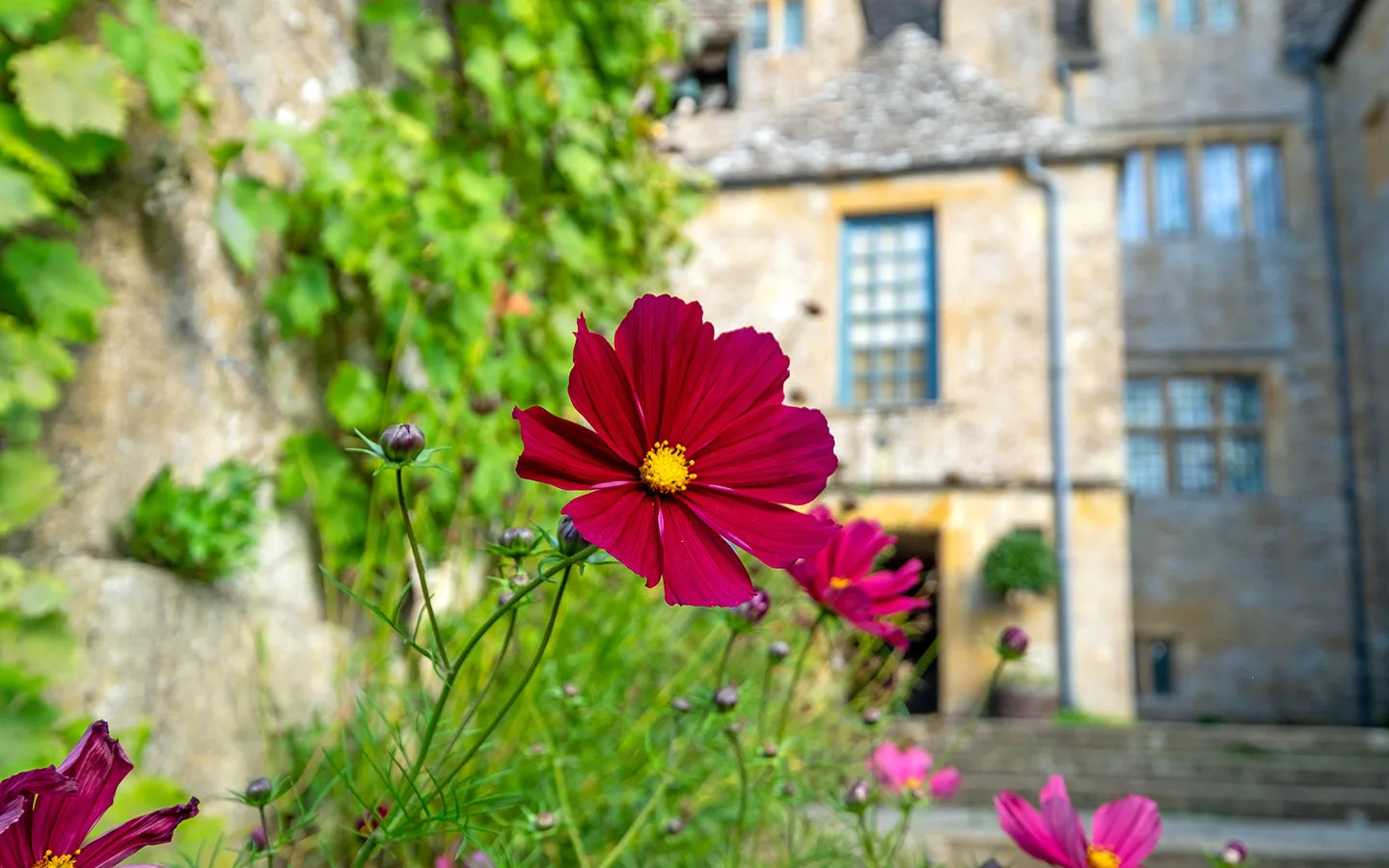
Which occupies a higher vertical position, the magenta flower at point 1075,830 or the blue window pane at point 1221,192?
the blue window pane at point 1221,192

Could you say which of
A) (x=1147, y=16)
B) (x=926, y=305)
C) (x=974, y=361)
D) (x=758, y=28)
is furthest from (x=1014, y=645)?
(x=1147, y=16)

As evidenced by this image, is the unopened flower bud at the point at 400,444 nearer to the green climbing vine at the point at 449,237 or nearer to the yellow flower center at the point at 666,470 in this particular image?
the yellow flower center at the point at 666,470

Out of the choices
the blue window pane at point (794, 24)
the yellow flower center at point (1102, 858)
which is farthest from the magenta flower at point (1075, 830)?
the blue window pane at point (794, 24)

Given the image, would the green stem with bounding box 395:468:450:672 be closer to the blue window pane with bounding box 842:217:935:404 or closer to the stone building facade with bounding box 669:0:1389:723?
the stone building facade with bounding box 669:0:1389:723

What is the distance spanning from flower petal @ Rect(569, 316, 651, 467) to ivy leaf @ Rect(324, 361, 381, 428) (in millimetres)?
1242

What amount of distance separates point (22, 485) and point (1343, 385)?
11.9m

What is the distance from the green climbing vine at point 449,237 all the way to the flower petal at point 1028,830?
824mm

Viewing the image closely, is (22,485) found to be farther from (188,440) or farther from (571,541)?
(571,541)

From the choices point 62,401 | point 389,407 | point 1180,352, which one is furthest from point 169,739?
point 1180,352

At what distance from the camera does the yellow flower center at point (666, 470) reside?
507 millimetres

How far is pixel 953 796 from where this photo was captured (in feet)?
15.5

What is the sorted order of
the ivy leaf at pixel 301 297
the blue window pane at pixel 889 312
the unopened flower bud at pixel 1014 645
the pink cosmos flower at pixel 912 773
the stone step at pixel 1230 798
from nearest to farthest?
the unopened flower bud at pixel 1014 645, the pink cosmos flower at pixel 912 773, the ivy leaf at pixel 301 297, the stone step at pixel 1230 798, the blue window pane at pixel 889 312

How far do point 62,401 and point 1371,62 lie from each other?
12058 mm

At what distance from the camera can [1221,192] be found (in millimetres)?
11000
